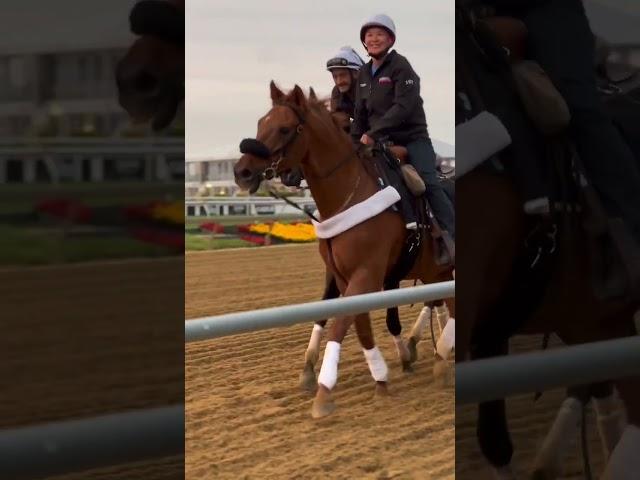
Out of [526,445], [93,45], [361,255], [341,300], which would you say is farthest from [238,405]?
[93,45]

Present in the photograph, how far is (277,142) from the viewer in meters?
2.88

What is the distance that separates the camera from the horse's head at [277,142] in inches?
112

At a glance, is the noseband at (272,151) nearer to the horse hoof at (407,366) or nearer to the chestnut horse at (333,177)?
the chestnut horse at (333,177)

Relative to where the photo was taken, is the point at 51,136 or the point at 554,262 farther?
the point at 554,262

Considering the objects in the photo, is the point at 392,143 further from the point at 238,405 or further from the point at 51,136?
the point at 51,136

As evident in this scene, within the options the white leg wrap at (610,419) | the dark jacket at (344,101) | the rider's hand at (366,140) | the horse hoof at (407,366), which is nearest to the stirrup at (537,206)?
the white leg wrap at (610,419)

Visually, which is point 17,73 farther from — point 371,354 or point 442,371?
point 442,371

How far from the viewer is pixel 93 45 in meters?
0.24

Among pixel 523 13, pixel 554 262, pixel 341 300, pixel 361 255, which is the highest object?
pixel 523 13

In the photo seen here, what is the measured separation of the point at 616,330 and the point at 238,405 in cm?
258

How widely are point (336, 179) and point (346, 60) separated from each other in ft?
1.34

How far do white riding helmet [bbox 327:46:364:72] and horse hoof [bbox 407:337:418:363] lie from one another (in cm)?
112

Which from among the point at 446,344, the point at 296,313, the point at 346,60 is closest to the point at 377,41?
the point at 346,60

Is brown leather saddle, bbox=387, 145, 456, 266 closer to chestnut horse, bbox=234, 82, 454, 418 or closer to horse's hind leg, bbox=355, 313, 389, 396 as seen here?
chestnut horse, bbox=234, 82, 454, 418
